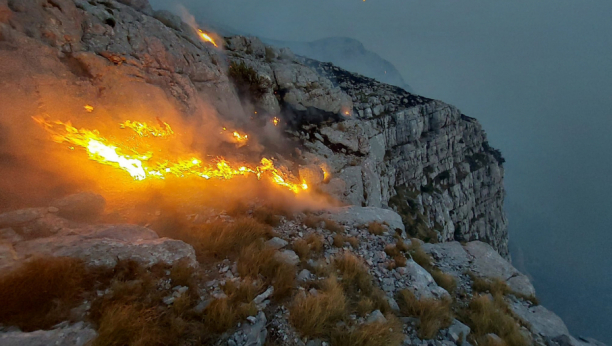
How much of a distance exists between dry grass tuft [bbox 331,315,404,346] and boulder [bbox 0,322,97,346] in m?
3.29

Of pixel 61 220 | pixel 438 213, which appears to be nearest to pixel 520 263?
pixel 438 213

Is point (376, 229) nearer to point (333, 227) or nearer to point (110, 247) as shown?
point (333, 227)

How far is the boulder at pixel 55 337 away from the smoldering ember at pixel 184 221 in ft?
0.07

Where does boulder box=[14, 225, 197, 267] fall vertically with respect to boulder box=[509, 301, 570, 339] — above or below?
below

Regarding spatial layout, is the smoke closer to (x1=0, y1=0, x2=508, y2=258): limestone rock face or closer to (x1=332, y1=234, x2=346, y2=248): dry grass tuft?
(x1=0, y1=0, x2=508, y2=258): limestone rock face

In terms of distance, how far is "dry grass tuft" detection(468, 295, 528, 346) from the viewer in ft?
16.1

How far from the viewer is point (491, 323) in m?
5.23

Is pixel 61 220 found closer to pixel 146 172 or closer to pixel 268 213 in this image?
pixel 146 172

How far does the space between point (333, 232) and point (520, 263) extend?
330 ft

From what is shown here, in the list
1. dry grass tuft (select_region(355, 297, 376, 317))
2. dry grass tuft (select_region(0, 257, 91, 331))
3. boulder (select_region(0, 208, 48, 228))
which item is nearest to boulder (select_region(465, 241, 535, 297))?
dry grass tuft (select_region(355, 297, 376, 317))

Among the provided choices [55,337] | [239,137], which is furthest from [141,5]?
[55,337]

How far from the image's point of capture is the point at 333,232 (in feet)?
26.2

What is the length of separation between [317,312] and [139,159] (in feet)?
23.3

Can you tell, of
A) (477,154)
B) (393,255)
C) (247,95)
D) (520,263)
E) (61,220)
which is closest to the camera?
(61,220)
